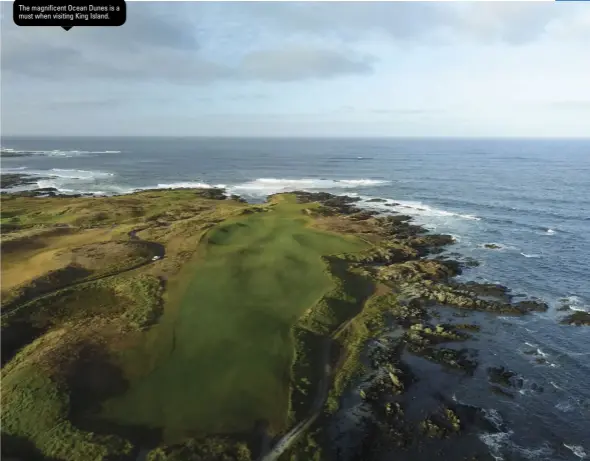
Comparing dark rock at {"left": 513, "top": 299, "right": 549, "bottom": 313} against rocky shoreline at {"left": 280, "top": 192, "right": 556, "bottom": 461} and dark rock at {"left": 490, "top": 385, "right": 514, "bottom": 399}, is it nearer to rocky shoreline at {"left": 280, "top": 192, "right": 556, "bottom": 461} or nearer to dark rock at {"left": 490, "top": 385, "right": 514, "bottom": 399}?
→ rocky shoreline at {"left": 280, "top": 192, "right": 556, "bottom": 461}

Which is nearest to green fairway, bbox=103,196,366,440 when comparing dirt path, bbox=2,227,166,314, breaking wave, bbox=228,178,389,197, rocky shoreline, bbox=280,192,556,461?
rocky shoreline, bbox=280,192,556,461

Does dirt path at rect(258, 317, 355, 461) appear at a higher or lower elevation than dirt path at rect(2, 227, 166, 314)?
lower

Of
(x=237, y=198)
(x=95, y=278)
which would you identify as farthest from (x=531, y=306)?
(x=237, y=198)

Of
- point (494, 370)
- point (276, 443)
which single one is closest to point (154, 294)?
point (276, 443)

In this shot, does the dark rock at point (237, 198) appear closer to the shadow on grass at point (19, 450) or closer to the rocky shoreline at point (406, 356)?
the rocky shoreline at point (406, 356)
